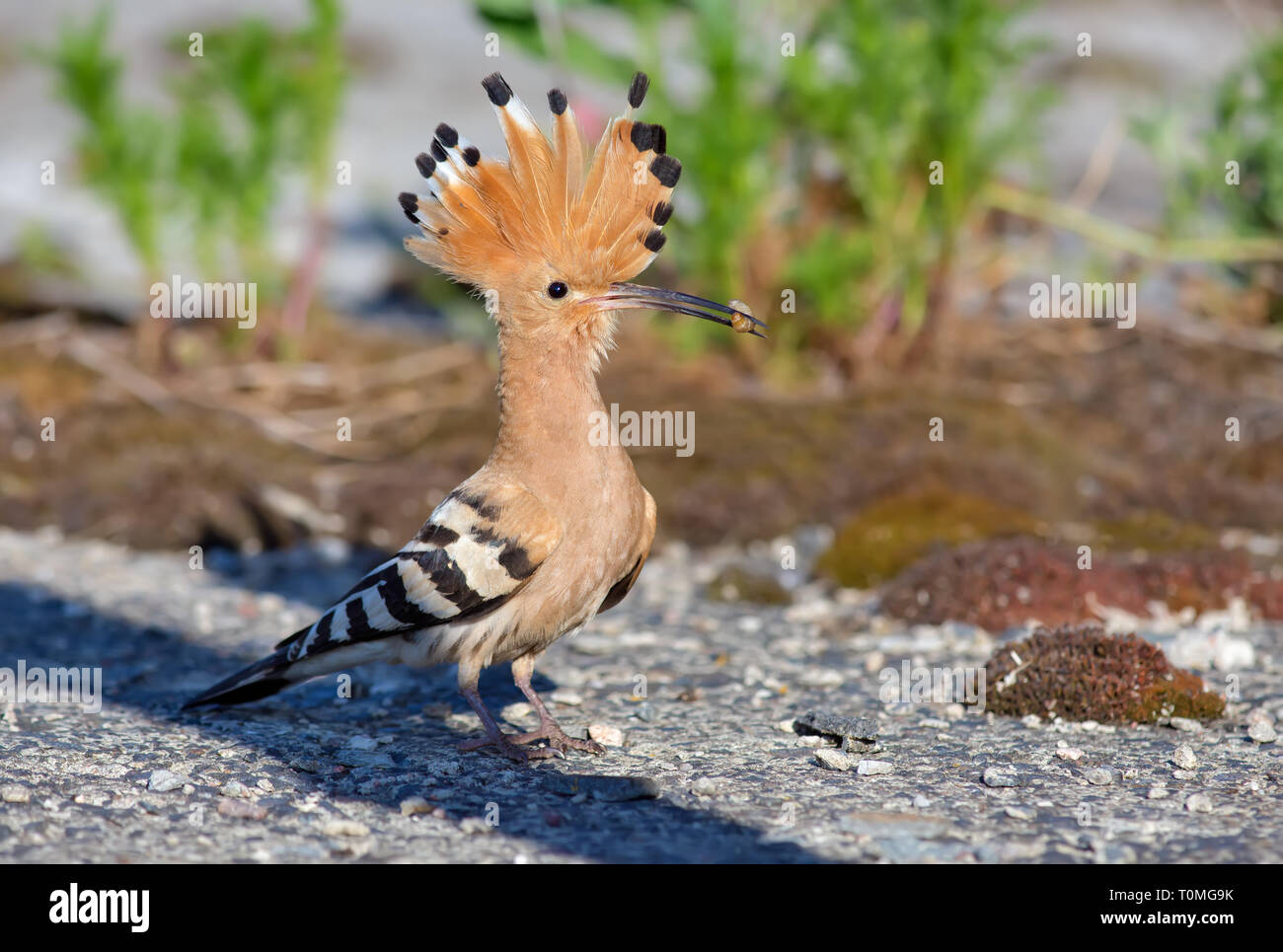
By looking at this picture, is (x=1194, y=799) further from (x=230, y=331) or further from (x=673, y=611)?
(x=230, y=331)

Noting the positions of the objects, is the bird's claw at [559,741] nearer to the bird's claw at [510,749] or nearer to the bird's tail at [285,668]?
the bird's claw at [510,749]

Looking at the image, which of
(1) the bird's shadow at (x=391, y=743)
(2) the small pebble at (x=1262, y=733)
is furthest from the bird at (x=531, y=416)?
(2) the small pebble at (x=1262, y=733)

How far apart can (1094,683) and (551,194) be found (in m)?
2.37

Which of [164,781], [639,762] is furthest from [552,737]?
[164,781]

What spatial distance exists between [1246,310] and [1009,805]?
25.7 ft

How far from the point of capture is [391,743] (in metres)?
4.61

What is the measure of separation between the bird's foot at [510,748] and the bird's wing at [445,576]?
0.39 meters

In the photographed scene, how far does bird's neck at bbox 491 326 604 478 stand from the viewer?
14.7ft

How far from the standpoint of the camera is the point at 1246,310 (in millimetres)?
10594

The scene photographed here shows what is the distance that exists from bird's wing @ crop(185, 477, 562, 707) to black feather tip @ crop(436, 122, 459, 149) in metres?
1.06

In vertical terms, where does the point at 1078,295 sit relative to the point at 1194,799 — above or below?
above

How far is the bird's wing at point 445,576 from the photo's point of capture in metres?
4.34

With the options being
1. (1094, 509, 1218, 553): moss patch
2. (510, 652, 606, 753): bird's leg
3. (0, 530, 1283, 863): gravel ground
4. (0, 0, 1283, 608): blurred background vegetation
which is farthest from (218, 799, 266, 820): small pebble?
(1094, 509, 1218, 553): moss patch

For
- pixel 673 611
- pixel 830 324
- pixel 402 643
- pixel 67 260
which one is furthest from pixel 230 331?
pixel 402 643
